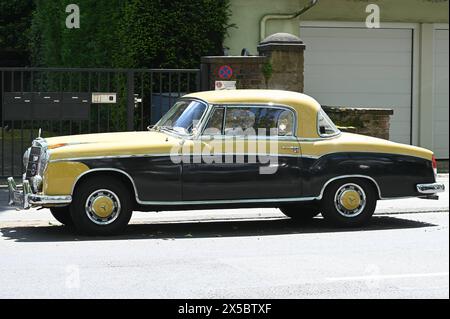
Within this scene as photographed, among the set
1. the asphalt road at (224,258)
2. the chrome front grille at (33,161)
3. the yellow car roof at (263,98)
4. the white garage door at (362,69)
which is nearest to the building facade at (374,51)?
the white garage door at (362,69)

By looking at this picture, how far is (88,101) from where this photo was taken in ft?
50.2

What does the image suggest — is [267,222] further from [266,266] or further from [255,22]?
[255,22]

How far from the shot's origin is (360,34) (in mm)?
21172

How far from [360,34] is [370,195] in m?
10.6

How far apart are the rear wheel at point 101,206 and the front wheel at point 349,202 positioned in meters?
2.34

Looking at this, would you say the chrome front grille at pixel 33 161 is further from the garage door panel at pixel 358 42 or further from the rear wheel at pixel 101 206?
the garage door panel at pixel 358 42

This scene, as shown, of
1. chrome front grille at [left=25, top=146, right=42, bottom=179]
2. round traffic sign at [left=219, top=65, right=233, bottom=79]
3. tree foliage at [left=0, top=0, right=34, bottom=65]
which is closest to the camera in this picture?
chrome front grille at [left=25, top=146, right=42, bottom=179]

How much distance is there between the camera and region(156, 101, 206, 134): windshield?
10742mm

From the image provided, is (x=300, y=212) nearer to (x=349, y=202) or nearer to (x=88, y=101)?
(x=349, y=202)

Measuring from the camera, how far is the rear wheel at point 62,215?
1109 cm

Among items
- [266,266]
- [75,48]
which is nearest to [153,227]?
[266,266]

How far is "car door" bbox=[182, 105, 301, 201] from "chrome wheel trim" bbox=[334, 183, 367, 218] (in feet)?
1.80

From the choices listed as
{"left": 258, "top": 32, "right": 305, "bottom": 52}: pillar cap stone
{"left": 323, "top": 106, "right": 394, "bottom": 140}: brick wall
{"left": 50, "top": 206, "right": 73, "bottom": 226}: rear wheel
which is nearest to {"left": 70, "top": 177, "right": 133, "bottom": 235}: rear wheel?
{"left": 50, "top": 206, "right": 73, "bottom": 226}: rear wheel

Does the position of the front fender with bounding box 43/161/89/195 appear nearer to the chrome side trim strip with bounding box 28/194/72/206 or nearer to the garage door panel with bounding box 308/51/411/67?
the chrome side trim strip with bounding box 28/194/72/206
